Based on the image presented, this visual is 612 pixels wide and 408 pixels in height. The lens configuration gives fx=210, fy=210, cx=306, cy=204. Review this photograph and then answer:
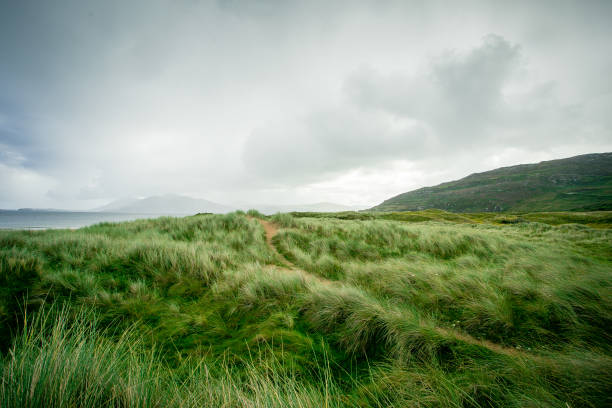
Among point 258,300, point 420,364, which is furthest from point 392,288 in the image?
point 258,300

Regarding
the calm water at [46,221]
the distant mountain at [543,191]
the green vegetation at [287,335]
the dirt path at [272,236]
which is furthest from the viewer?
the distant mountain at [543,191]

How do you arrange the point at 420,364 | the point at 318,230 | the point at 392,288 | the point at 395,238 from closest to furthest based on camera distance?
the point at 420,364 → the point at 392,288 → the point at 395,238 → the point at 318,230

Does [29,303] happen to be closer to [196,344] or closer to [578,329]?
[196,344]

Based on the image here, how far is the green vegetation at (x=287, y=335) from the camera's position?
1535 mm

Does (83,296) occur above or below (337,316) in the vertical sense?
above

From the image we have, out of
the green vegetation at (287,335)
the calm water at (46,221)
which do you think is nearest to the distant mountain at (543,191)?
the green vegetation at (287,335)

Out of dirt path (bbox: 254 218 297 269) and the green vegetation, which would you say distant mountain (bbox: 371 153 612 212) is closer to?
dirt path (bbox: 254 218 297 269)

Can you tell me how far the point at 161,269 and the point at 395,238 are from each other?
8739mm

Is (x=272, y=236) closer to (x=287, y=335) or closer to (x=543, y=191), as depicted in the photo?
(x=287, y=335)

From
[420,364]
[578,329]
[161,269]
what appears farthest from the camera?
[161,269]

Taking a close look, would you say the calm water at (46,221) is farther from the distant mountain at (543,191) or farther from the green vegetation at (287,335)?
the distant mountain at (543,191)

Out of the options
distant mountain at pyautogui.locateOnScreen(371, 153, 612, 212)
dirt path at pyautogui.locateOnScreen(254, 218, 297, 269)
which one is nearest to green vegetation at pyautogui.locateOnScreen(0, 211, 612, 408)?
dirt path at pyautogui.locateOnScreen(254, 218, 297, 269)

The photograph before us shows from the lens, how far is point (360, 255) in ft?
24.8

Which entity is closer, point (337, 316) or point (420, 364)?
point (420, 364)
